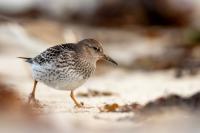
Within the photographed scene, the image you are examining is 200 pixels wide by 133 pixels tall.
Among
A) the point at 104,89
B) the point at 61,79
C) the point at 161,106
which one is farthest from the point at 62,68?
the point at 104,89

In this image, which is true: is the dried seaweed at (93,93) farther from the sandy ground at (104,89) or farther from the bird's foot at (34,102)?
the bird's foot at (34,102)

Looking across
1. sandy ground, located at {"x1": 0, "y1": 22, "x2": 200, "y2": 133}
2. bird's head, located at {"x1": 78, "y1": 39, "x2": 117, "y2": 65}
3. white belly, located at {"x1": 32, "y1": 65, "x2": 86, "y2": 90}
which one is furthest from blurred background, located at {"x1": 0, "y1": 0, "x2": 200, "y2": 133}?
bird's head, located at {"x1": 78, "y1": 39, "x2": 117, "y2": 65}

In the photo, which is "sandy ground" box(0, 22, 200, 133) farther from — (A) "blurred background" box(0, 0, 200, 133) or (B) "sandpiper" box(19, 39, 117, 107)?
(B) "sandpiper" box(19, 39, 117, 107)

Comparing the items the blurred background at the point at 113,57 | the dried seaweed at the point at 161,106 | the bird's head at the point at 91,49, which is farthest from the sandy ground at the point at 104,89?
the bird's head at the point at 91,49

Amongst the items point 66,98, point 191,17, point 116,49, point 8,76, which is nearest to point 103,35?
point 116,49

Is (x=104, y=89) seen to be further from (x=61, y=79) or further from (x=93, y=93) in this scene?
(x=61, y=79)

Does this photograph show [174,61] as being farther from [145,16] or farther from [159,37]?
[145,16]
